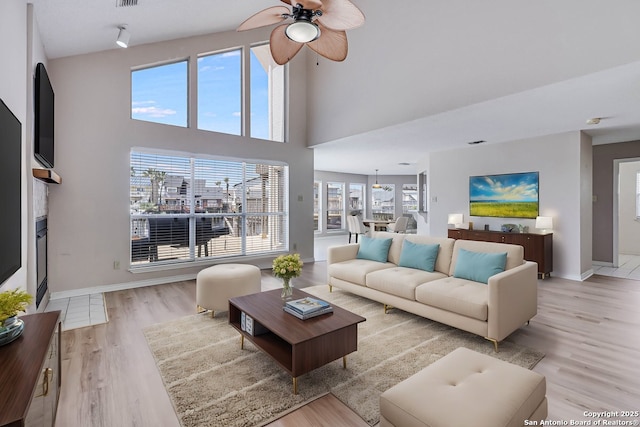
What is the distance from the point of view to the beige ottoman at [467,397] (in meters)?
1.28

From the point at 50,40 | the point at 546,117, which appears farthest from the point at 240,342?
the point at 546,117

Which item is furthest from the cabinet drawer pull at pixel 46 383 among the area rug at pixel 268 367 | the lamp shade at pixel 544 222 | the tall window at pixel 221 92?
the lamp shade at pixel 544 222

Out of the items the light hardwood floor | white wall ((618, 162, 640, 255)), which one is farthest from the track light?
white wall ((618, 162, 640, 255))

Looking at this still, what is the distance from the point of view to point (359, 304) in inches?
147

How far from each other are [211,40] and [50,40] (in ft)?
7.61

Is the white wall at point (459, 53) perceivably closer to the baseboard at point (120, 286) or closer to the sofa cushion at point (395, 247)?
the sofa cushion at point (395, 247)

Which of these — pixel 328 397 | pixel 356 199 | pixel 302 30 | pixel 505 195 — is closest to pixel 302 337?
pixel 328 397

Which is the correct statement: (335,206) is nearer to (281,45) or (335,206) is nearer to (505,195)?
(505,195)

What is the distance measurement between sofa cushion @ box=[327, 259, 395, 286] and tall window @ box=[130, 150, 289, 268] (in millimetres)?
2323

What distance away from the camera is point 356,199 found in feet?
40.0

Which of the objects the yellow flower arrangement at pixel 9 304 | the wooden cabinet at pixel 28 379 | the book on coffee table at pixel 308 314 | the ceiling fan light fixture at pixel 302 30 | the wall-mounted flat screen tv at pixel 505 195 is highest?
the ceiling fan light fixture at pixel 302 30

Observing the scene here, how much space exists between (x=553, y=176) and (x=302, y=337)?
536cm

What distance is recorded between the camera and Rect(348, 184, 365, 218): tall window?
11932 millimetres

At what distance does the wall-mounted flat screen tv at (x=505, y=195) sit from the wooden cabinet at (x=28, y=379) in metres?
6.48
